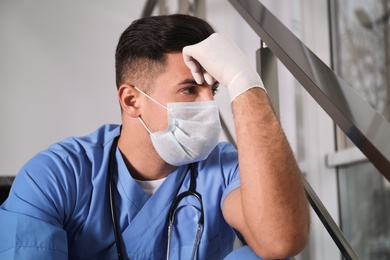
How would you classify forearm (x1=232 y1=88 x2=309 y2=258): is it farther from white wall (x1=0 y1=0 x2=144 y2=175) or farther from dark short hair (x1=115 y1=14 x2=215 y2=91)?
white wall (x1=0 y1=0 x2=144 y2=175)

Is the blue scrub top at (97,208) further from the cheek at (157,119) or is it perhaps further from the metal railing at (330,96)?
the metal railing at (330,96)

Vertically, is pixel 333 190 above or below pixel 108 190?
below

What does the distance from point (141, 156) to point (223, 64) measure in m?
0.36

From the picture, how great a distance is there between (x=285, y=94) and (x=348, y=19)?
0.47m

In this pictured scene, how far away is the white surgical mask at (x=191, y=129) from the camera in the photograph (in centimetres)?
121

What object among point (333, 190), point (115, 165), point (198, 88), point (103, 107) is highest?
point (198, 88)

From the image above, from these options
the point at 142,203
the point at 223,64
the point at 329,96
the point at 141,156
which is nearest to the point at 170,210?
the point at 142,203

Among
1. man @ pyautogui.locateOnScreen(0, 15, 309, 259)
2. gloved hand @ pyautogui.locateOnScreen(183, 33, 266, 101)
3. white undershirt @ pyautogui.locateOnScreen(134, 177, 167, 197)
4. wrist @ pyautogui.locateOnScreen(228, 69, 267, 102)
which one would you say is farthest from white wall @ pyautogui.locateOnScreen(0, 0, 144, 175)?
wrist @ pyautogui.locateOnScreen(228, 69, 267, 102)

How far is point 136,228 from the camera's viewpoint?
1.17 metres

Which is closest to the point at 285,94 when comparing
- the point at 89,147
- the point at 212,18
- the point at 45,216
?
the point at 212,18

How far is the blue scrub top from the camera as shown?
1000mm

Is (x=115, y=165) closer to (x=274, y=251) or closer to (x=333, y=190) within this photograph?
(x=274, y=251)

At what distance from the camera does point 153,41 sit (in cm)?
129

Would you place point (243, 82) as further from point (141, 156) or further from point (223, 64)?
point (141, 156)
